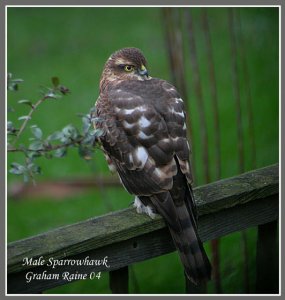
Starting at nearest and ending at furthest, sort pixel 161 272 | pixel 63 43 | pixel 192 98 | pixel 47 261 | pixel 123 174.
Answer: pixel 47 261 < pixel 123 174 < pixel 161 272 < pixel 192 98 < pixel 63 43

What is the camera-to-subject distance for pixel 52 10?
894 centimetres

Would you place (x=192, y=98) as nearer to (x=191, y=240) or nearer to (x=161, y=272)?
(x=161, y=272)

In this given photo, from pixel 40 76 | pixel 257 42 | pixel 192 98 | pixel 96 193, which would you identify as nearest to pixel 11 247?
pixel 96 193

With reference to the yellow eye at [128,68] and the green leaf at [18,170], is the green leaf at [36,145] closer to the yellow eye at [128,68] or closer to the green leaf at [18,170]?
the green leaf at [18,170]

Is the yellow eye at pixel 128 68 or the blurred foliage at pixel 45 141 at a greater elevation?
the blurred foliage at pixel 45 141

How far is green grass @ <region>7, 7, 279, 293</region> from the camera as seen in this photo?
13.3ft

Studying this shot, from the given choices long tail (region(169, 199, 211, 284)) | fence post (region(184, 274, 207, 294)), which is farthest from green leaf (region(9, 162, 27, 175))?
fence post (region(184, 274, 207, 294))

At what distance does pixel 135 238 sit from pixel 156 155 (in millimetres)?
414

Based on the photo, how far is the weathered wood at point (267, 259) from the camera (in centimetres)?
254

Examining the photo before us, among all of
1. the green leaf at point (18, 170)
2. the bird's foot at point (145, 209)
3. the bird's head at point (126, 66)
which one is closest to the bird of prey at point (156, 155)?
the bird's foot at point (145, 209)

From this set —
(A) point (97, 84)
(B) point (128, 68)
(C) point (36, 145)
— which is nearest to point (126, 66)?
(B) point (128, 68)

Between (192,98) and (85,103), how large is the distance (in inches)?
46.8

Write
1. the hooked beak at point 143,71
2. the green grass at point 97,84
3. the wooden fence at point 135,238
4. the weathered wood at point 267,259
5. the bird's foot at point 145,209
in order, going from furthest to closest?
1. the green grass at point 97,84
2. the hooked beak at point 143,71
3. the weathered wood at point 267,259
4. the bird's foot at point 145,209
5. the wooden fence at point 135,238

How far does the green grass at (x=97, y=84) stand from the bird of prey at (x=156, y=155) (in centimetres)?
74
